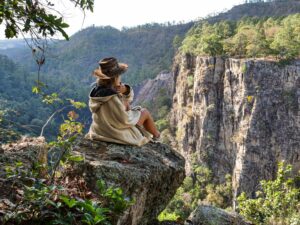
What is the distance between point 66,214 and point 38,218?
0.58ft

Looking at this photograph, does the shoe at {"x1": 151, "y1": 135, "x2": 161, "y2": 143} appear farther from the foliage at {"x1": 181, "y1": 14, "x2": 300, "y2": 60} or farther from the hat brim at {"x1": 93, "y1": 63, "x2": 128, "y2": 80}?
the foliage at {"x1": 181, "y1": 14, "x2": 300, "y2": 60}

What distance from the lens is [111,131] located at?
4.54 metres

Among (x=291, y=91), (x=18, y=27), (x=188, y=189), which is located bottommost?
(x=188, y=189)

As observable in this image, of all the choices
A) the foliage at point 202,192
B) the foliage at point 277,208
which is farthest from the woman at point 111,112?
the foliage at point 202,192

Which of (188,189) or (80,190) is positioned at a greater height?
(80,190)

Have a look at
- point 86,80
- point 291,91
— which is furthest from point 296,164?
point 86,80

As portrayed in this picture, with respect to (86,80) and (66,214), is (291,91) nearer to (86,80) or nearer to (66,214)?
(66,214)

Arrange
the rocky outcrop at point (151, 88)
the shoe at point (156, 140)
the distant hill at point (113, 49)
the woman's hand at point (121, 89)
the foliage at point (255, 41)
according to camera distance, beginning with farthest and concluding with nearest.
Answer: the distant hill at point (113, 49), the rocky outcrop at point (151, 88), the foliage at point (255, 41), the shoe at point (156, 140), the woman's hand at point (121, 89)

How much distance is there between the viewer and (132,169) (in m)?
3.77

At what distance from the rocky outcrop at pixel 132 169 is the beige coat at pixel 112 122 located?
10 centimetres

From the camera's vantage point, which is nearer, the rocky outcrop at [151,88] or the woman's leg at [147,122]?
the woman's leg at [147,122]

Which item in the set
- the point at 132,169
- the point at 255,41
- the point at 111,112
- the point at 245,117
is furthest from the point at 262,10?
the point at 132,169

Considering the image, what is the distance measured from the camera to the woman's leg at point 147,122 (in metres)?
5.04

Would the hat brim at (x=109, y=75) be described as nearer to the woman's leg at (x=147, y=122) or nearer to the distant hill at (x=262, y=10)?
the woman's leg at (x=147, y=122)
